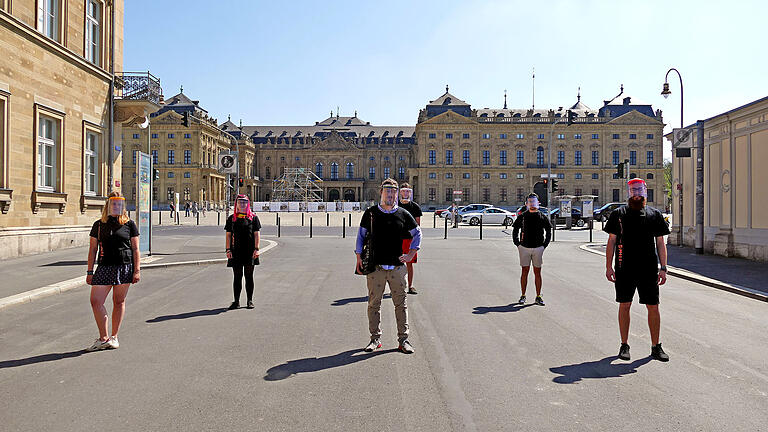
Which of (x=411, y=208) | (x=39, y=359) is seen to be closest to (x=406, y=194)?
(x=411, y=208)

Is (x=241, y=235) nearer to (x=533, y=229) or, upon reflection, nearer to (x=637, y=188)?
(x=533, y=229)

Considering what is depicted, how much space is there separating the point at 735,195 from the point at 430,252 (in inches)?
375

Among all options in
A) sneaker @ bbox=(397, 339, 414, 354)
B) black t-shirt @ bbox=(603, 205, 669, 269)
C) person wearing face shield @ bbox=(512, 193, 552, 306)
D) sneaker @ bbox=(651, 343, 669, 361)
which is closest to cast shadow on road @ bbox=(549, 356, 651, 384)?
sneaker @ bbox=(651, 343, 669, 361)

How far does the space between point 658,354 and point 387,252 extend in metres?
3.03

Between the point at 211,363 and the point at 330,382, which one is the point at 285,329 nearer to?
the point at 211,363

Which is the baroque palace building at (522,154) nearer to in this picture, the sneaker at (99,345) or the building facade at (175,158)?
the building facade at (175,158)

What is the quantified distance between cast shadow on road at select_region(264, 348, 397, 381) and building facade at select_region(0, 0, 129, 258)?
40.8ft

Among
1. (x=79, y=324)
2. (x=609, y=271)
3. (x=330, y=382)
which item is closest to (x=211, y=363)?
(x=330, y=382)

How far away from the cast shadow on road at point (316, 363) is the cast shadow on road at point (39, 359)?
2278 mm

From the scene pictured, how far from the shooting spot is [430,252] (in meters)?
20.4

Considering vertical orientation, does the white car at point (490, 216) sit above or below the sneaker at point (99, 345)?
above

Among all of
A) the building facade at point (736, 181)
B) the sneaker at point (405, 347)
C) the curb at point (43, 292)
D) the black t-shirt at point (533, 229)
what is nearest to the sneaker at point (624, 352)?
the sneaker at point (405, 347)

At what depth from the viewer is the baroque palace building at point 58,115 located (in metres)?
15.2

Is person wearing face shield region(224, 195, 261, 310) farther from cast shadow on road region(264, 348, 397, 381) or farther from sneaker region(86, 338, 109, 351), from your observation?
cast shadow on road region(264, 348, 397, 381)
